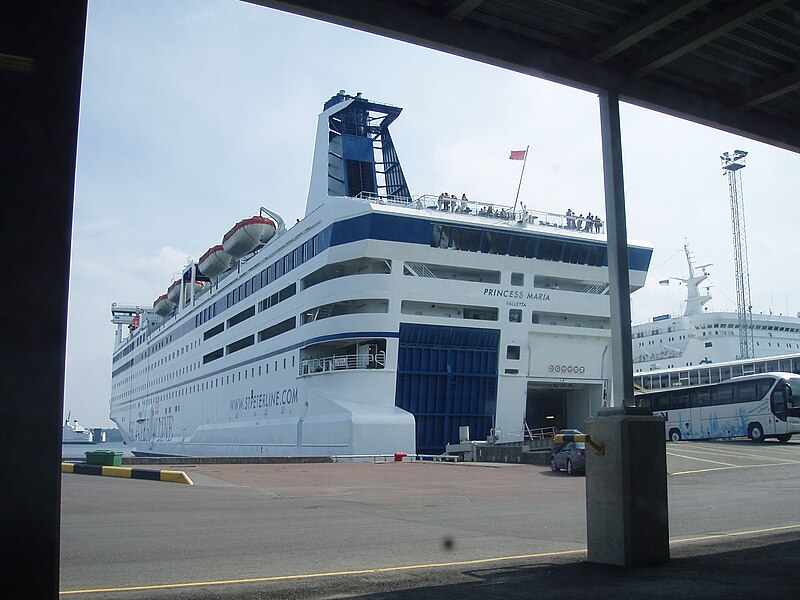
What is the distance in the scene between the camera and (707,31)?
6.70 meters

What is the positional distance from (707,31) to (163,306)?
68.0 meters

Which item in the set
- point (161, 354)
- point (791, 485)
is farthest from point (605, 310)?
point (161, 354)

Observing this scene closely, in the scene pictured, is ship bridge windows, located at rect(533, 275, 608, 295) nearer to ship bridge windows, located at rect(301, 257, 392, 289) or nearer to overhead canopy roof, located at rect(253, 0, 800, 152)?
ship bridge windows, located at rect(301, 257, 392, 289)

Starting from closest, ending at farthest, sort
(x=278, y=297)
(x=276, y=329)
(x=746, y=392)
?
1. (x=746, y=392)
2. (x=278, y=297)
3. (x=276, y=329)

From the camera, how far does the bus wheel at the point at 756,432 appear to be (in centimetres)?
3234

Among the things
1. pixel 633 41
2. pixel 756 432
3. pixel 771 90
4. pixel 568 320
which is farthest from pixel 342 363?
pixel 633 41

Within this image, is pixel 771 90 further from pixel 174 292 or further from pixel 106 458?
pixel 174 292

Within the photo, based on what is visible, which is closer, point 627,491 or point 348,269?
point 627,491

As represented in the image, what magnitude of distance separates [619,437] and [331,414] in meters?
25.9

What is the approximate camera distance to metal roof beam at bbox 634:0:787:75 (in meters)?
6.32

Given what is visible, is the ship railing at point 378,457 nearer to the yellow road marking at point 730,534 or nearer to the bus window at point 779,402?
the bus window at point 779,402

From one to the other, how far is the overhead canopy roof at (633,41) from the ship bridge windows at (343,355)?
78.7 ft

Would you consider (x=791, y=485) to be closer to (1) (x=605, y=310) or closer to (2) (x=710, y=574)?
(2) (x=710, y=574)

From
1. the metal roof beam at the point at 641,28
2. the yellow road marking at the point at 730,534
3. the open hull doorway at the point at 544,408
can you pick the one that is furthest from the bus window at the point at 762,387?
the metal roof beam at the point at 641,28
